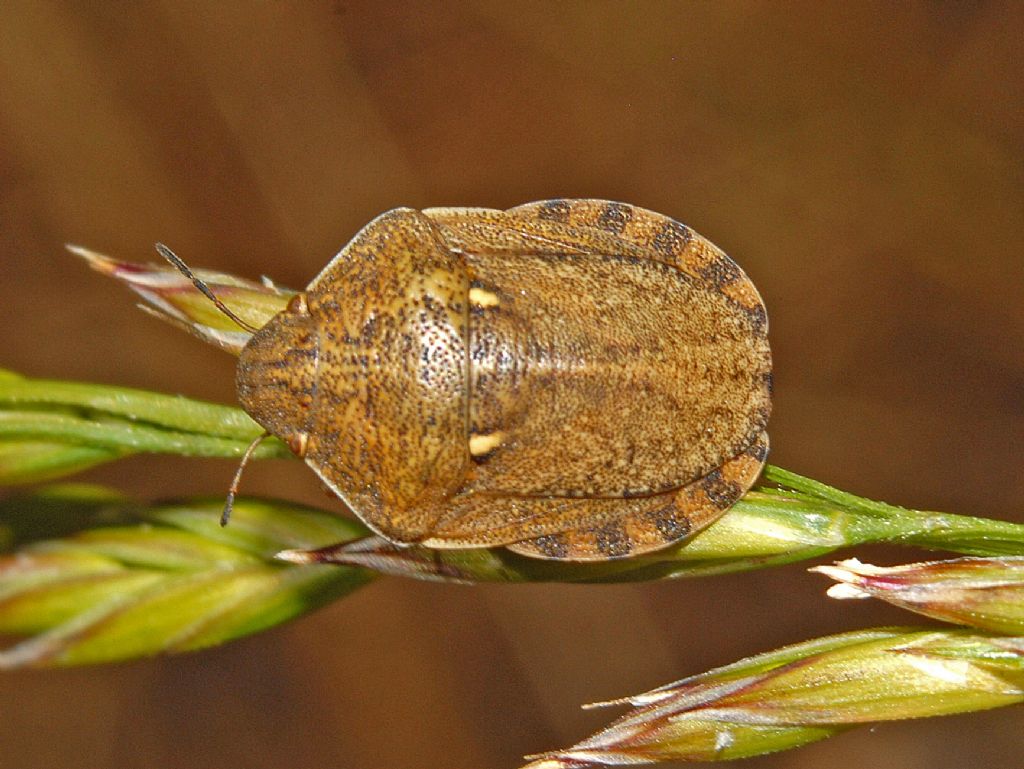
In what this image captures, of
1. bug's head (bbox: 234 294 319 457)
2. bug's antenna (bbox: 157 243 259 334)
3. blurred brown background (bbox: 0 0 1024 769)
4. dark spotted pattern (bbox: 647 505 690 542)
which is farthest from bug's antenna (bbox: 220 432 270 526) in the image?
blurred brown background (bbox: 0 0 1024 769)

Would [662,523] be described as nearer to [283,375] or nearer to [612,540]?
[612,540]

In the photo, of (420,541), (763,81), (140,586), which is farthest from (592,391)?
(763,81)

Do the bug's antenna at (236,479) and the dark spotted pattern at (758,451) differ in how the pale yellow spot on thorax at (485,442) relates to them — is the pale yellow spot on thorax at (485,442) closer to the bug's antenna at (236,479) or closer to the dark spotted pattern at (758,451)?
the bug's antenna at (236,479)

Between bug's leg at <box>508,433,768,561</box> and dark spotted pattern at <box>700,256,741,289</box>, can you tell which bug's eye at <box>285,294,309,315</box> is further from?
dark spotted pattern at <box>700,256,741,289</box>

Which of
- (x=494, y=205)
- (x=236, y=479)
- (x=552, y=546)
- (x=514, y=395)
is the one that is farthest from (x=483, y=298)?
(x=494, y=205)

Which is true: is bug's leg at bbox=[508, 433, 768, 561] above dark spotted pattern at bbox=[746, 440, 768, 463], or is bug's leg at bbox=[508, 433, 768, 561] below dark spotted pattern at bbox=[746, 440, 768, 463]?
below

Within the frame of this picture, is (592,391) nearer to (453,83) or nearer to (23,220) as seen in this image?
(453,83)

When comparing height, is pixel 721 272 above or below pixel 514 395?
above

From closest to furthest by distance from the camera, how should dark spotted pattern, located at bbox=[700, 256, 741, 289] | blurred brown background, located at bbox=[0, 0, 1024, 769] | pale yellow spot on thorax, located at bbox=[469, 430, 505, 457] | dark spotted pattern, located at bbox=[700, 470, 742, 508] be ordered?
1. dark spotted pattern, located at bbox=[700, 470, 742, 508]
2. pale yellow spot on thorax, located at bbox=[469, 430, 505, 457]
3. dark spotted pattern, located at bbox=[700, 256, 741, 289]
4. blurred brown background, located at bbox=[0, 0, 1024, 769]
